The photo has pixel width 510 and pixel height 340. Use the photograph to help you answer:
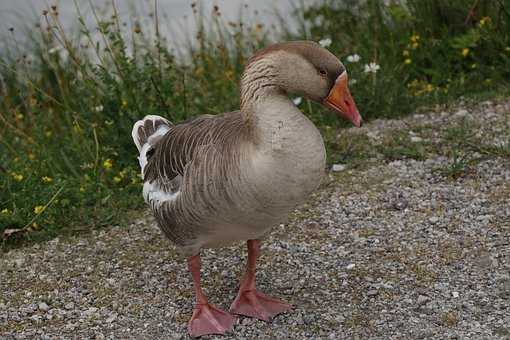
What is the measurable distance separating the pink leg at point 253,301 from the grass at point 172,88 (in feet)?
5.59

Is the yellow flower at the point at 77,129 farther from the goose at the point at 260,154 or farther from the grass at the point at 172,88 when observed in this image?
the goose at the point at 260,154

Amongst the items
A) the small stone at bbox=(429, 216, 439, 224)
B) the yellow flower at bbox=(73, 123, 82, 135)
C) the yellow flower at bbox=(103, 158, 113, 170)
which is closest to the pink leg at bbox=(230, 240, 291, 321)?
the small stone at bbox=(429, 216, 439, 224)

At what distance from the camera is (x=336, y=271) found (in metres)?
4.93

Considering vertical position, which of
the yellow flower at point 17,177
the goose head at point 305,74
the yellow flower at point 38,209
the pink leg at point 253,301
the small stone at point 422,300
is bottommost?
the small stone at point 422,300

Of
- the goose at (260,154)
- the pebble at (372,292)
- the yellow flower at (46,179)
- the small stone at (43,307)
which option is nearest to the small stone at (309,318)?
the pebble at (372,292)

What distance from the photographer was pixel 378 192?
5.89m

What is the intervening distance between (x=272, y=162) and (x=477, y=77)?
4512mm

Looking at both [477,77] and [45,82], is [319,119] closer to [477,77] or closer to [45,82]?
[477,77]

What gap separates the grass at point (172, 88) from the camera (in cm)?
620

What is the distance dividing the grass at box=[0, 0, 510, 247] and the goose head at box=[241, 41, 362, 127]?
245cm

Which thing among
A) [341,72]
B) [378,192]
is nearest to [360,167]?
[378,192]

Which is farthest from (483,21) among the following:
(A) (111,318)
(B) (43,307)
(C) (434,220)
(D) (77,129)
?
(B) (43,307)

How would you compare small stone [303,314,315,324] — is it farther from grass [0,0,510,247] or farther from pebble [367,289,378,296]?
grass [0,0,510,247]

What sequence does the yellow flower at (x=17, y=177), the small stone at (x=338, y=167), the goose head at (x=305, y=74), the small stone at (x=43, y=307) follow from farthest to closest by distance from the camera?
the small stone at (x=338, y=167), the yellow flower at (x=17, y=177), the small stone at (x=43, y=307), the goose head at (x=305, y=74)
